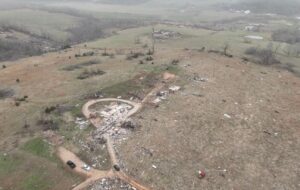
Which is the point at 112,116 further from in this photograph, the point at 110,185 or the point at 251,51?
the point at 251,51

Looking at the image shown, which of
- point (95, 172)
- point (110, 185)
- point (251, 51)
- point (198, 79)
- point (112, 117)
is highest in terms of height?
point (198, 79)

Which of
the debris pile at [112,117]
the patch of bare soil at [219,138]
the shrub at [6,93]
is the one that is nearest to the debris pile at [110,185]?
the patch of bare soil at [219,138]

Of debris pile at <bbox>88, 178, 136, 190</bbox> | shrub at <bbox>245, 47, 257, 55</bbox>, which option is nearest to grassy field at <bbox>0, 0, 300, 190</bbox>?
debris pile at <bbox>88, 178, 136, 190</bbox>

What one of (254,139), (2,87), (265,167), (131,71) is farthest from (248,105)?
(2,87)

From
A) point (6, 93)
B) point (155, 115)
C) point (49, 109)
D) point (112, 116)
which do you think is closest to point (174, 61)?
point (155, 115)

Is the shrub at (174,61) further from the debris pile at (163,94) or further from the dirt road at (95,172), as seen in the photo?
the dirt road at (95,172)

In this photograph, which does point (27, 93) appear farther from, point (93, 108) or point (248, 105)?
point (248, 105)

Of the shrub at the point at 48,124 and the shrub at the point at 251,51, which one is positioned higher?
the shrub at the point at 48,124
